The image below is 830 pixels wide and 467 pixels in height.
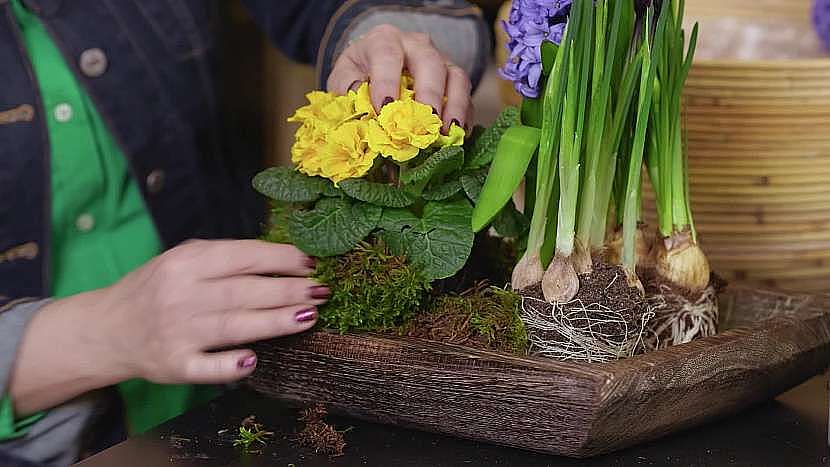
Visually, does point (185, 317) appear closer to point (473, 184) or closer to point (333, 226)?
point (333, 226)

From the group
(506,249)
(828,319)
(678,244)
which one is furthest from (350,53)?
(828,319)

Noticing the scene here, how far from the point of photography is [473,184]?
0.78 m

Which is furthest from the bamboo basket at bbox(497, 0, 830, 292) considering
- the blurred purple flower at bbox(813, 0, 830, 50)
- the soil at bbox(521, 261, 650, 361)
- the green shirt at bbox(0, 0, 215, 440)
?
the green shirt at bbox(0, 0, 215, 440)

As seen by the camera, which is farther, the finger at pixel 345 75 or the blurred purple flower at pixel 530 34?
the finger at pixel 345 75

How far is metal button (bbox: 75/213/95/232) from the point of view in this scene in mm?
990

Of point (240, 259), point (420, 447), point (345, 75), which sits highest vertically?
point (345, 75)

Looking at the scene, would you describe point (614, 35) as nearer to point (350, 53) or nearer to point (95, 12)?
point (350, 53)

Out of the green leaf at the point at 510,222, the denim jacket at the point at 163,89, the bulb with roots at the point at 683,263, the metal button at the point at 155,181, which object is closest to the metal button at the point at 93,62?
the denim jacket at the point at 163,89

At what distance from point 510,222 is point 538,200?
58mm

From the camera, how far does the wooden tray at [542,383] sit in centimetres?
65

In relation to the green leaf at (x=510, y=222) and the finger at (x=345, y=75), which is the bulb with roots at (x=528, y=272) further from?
the finger at (x=345, y=75)

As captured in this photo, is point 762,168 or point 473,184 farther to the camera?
point 762,168

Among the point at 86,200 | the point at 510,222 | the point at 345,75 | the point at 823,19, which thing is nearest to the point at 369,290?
the point at 510,222

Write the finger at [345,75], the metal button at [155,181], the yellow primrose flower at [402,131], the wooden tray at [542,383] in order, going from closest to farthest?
the wooden tray at [542,383]
the yellow primrose flower at [402,131]
the finger at [345,75]
the metal button at [155,181]
